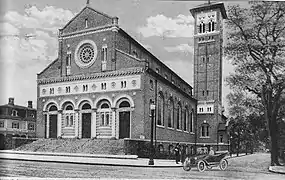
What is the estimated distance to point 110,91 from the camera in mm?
8219

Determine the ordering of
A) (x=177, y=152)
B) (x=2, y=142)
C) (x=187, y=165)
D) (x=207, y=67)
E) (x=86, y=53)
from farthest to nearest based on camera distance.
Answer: (x=86, y=53)
(x=207, y=67)
(x=177, y=152)
(x=187, y=165)
(x=2, y=142)

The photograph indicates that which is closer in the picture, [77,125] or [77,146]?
[77,146]

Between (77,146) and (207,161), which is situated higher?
(77,146)

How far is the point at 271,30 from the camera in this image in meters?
7.80

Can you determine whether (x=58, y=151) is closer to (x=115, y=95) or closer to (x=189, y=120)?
(x=115, y=95)

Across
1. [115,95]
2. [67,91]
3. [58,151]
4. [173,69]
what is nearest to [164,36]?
[173,69]

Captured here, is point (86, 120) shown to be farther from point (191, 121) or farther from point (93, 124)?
point (191, 121)

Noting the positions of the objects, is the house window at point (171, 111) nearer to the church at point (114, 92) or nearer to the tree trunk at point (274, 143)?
the church at point (114, 92)

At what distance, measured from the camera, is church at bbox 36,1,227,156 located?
7.83 metres

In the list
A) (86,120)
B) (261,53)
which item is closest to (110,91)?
(86,120)

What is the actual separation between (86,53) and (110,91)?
2.84 feet

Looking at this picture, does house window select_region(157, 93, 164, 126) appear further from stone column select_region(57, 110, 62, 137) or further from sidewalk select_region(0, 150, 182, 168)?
stone column select_region(57, 110, 62, 137)

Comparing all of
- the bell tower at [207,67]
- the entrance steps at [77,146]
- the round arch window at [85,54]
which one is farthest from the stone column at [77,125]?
the bell tower at [207,67]

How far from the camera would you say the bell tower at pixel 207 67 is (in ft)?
25.5
